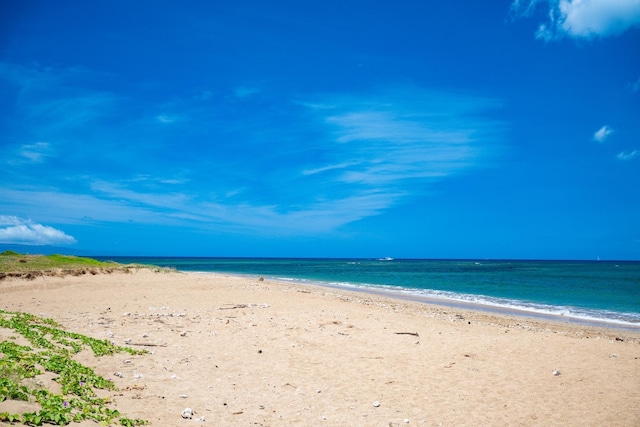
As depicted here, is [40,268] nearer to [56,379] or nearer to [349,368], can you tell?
[56,379]

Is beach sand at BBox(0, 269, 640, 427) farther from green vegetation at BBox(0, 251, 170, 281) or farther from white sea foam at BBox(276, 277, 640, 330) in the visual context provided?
green vegetation at BBox(0, 251, 170, 281)

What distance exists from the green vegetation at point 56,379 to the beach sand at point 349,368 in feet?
1.39

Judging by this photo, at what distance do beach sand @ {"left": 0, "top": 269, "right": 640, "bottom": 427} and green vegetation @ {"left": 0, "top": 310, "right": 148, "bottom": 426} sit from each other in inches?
16.6

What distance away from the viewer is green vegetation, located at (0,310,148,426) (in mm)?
5474

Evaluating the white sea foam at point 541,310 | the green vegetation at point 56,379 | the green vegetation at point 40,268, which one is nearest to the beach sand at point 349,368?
the green vegetation at point 56,379

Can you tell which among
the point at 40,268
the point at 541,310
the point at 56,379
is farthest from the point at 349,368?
the point at 40,268

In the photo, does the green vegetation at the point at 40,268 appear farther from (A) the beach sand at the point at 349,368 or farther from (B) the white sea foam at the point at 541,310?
(B) the white sea foam at the point at 541,310

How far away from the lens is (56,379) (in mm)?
7129

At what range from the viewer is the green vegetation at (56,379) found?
5474 millimetres

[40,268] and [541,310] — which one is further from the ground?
[40,268]

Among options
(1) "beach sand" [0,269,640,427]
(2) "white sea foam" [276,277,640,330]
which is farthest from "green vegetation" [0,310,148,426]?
(2) "white sea foam" [276,277,640,330]

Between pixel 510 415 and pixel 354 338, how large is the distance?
6269 mm

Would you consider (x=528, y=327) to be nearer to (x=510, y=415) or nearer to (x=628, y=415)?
(x=628, y=415)

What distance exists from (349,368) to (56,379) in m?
6.65
